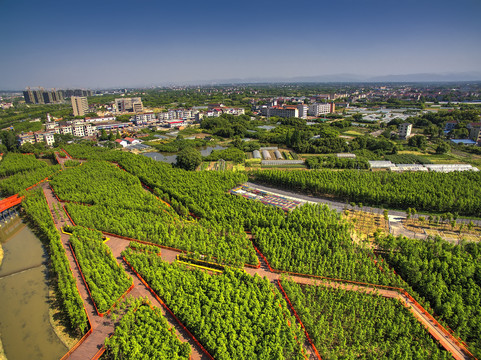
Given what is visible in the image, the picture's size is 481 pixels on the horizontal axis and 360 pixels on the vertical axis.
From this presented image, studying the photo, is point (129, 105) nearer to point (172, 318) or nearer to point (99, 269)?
point (99, 269)

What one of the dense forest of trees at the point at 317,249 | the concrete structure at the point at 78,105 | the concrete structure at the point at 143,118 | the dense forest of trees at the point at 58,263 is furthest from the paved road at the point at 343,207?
the concrete structure at the point at 78,105

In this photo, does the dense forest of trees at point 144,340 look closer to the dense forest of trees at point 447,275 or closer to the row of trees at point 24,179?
the dense forest of trees at point 447,275

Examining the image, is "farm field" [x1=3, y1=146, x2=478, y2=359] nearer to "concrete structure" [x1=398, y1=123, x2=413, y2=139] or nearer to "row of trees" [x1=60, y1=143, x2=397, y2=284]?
"row of trees" [x1=60, y1=143, x2=397, y2=284]

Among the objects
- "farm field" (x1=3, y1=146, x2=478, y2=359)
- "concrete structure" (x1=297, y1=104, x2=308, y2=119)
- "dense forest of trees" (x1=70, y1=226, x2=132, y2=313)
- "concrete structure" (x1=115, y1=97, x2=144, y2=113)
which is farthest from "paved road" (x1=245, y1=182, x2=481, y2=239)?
"concrete structure" (x1=115, y1=97, x2=144, y2=113)

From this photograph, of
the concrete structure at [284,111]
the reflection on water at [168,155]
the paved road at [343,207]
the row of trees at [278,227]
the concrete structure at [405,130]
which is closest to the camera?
the row of trees at [278,227]

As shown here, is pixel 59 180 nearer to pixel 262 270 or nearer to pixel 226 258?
pixel 226 258

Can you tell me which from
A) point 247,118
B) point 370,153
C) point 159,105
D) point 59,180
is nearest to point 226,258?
point 59,180
